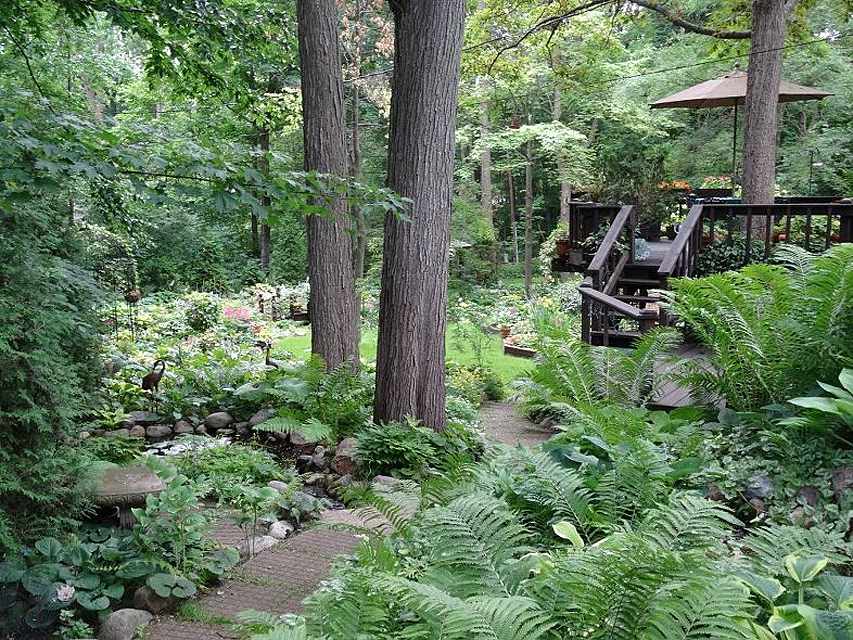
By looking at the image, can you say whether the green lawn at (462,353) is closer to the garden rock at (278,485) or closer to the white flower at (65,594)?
the garden rock at (278,485)

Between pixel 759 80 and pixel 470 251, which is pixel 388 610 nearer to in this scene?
pixel 759 80

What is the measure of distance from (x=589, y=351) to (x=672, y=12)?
8480 millimetres

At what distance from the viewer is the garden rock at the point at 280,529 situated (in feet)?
15.0

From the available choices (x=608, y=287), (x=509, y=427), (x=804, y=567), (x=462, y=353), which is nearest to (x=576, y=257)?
(x=608, y=287)

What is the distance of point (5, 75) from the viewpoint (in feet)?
27.8

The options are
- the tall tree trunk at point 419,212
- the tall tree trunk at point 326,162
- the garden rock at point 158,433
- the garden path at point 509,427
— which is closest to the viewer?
the tall tree trunk at point 419,212

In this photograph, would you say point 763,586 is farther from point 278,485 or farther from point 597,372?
point 278,485

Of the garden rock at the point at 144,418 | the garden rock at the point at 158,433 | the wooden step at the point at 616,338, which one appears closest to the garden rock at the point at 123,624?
the garden rock at the point at 158,433

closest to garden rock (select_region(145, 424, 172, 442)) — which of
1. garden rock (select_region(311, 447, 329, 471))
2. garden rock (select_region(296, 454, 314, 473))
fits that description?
garden rock (select_region(296, 454, 314, 473))

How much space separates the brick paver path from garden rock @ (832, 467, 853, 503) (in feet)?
6.42

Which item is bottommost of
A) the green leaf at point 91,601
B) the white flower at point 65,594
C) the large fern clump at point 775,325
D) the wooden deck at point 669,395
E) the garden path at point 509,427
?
the garden path at point 509,427

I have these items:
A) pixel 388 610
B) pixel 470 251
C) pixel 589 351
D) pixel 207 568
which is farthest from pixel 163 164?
pixel 470 251

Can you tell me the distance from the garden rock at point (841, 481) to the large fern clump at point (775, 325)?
0.49m

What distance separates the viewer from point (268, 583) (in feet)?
12.5
